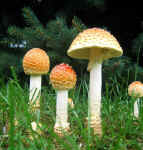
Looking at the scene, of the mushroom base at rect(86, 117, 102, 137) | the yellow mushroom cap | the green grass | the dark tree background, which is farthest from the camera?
the dark tree background

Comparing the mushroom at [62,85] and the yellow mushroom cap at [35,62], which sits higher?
the yellow mushroom cap at [35,62]

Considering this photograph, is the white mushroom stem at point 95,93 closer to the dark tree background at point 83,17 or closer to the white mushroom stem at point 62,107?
the white mushroom stem at point 62,107

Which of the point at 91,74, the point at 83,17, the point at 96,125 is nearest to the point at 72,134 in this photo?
the point at 96,125

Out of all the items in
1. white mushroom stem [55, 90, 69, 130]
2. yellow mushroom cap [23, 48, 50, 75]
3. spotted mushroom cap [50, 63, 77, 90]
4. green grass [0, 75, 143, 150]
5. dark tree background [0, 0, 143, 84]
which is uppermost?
dark tree background [0, 0, 143, 84]

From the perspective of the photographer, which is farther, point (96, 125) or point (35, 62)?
point (35, 62)

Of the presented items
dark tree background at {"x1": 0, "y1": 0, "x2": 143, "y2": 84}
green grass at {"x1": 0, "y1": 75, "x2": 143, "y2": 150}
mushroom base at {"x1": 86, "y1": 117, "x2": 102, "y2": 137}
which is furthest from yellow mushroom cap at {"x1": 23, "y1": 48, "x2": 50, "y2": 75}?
dark tree background at {"x1": 0, "y1": 0, "x2": 143, "y2": 84}

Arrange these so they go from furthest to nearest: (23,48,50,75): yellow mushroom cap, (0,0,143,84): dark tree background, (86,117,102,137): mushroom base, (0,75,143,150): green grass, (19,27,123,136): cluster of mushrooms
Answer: (0,0,143,84): dark tree background, (23,48,50,75): yellow mushroom cap, (86,117,102,137): mushroom base, (19,27,123,136): cluster of mushrooms, (0,75,143,150): green grass

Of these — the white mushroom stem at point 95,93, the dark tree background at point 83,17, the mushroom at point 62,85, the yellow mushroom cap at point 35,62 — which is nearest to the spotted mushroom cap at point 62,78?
the mushroom at point 62,85

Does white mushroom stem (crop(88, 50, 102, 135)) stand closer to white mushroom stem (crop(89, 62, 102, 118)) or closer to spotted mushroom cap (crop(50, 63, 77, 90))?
white mushroom stem (crop(89, 62, 102, 118))

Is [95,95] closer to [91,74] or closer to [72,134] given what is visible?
[91,74]

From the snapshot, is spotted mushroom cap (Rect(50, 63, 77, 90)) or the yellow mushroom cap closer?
spotted mushroom cap (Rect(50, 63, 77, 90))

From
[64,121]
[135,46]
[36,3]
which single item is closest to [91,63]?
[64,121]
